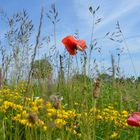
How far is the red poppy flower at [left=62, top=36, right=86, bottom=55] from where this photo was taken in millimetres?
1821

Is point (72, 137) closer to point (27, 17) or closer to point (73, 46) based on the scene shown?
point (27, 17)

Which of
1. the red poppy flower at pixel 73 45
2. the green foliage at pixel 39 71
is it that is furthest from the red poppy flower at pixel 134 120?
the red poppy flower at pixel 73 45

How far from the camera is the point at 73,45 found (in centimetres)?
185

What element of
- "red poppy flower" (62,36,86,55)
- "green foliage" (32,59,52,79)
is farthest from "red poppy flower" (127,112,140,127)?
"red poppy flower" (62,36,86,55)

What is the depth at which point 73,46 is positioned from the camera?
72.7 inches

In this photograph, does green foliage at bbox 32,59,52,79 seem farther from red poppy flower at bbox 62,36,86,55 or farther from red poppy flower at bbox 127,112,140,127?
red poppy flower at bbox 127,112,140,127

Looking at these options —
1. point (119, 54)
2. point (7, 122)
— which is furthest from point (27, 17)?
point (119, 54)

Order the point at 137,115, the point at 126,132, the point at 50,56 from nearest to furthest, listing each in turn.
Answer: the point at 137,115
the point at 126,132
the point at 50,56

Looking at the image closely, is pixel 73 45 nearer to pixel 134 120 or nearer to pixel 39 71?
pixel 39 71

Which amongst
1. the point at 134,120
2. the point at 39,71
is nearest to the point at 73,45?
the point at 39,71

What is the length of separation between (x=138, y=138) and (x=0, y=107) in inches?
41.8

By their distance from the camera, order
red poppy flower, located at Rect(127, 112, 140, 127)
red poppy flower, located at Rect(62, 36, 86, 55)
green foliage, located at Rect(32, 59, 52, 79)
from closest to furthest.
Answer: green foliage, located at Rect(32, 59, 52, 79), red poppy flower, located at Rect(127, 112, 140, 127), red poppy flower, located at Rect(62, 36, 86, 55)

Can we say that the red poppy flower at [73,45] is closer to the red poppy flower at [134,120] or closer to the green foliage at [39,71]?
the green foliage at [39,71]

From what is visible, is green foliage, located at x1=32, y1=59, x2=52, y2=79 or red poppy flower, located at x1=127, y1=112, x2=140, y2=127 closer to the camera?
green foliage, located at x1=32, y1=59, x2=52, y2=79
